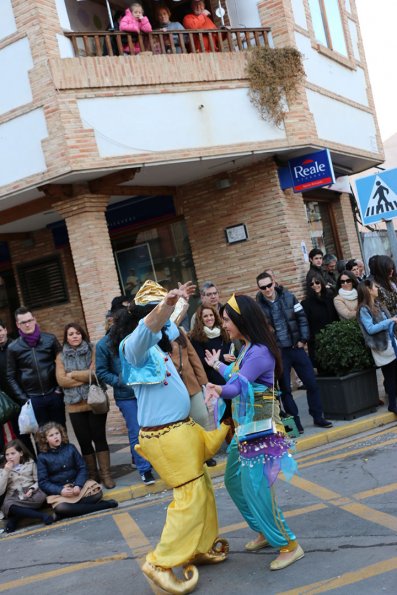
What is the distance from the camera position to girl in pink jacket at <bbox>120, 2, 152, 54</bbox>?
1116cm

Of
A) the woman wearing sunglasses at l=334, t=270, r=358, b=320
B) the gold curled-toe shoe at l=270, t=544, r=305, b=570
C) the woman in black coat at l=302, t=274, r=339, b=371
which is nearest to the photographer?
the gold curled-toe shoe at l=270, t=544, r=305, b=570

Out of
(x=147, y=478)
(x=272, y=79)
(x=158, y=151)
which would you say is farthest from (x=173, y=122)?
(x=147, y=478)

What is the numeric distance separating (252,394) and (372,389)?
183 inches

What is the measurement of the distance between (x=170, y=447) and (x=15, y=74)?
8.00 m

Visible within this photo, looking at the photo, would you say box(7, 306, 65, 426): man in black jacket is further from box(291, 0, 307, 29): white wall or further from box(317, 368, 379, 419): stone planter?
box(291, 0, 307, 29): white wall

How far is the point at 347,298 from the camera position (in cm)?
945

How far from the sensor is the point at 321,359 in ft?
28.4

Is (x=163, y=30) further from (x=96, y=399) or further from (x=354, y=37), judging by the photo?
(x=96, y=399)

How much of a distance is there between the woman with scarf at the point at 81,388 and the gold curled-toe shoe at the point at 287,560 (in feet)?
11.4

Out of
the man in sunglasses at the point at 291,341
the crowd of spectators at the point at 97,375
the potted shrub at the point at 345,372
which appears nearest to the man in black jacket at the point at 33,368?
the crowd of spectators at the point at 97,375

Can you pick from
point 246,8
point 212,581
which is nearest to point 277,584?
point 212,581

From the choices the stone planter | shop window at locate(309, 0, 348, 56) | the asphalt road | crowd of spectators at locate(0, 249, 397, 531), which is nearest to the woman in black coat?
crowd of spectators at locate(0, 249, 397, 531)

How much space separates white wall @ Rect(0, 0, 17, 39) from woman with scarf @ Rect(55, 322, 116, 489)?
5.43 meters

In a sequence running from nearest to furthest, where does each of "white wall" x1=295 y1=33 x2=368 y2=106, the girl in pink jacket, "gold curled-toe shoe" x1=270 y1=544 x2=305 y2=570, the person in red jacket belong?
1. "gold curled-toe shoe" x1=270 y1=544 x2=305 y2=570
2. the girl in pink jacket
3. the person in red jacket
4. "white wall" x1=295 y1=33 x2=368 y2=106
